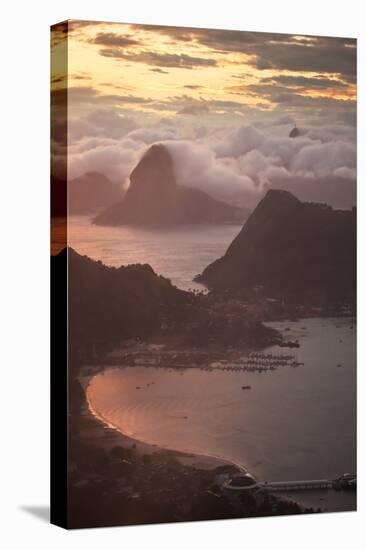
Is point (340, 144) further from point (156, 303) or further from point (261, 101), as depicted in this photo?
point (156, 303)

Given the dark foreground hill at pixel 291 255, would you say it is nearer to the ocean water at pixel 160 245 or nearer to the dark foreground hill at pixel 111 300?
the ocean water at pixel 160 245

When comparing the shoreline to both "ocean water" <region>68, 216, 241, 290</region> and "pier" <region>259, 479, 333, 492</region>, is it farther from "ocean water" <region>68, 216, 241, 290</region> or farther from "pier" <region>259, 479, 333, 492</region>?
"ocean water" <region>68, 216, 241, 290</region>

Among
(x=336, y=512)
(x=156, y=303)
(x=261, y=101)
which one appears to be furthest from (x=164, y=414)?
(x=261, y=101)

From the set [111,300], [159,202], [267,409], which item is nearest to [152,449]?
[267,409]

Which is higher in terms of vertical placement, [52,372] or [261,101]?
[261,101]

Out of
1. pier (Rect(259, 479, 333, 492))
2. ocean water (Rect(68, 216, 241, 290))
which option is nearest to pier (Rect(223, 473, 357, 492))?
pier (Rect(259, 479, 333, 492))
